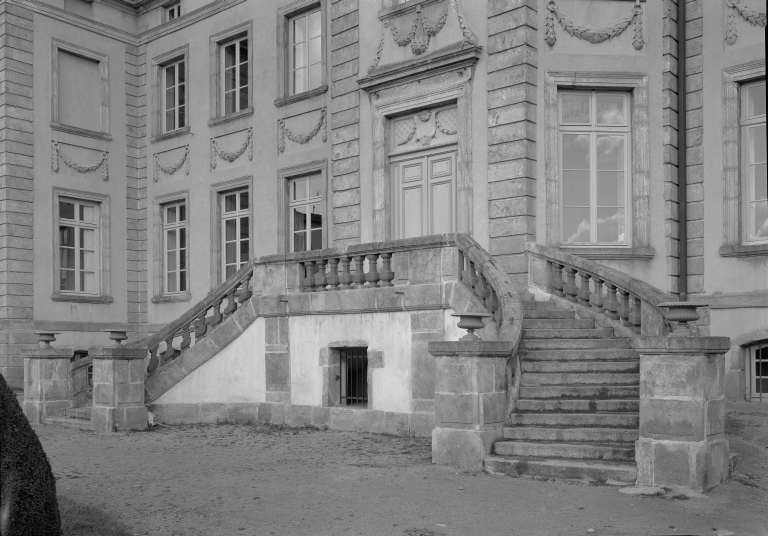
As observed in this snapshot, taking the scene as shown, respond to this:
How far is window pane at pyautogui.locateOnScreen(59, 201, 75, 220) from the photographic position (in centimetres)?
1828

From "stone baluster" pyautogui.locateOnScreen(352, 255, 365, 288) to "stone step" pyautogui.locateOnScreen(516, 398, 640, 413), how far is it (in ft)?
9.53

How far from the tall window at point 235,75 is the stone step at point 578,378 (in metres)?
10.4

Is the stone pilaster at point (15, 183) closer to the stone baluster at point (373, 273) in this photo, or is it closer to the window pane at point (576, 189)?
the stone baluster at point (373, 273)

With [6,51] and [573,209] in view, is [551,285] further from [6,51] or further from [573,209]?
[6,51]

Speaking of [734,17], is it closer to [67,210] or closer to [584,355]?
[584,355]

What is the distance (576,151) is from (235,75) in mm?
8060

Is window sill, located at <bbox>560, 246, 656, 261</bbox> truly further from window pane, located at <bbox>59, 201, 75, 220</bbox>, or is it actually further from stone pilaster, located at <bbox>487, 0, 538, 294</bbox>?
window pane, located at <bbox>59, 201, 75, 220</bbox>

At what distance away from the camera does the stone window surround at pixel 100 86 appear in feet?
59.2

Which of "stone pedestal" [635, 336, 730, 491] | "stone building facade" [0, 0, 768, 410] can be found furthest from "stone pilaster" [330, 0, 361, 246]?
"stone pedestal" [635, 336, 730, 491]

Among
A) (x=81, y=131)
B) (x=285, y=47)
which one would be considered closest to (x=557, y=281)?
(x=285, y=47)

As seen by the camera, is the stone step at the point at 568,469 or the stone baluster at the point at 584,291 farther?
the stone baluster at the point at 584,291

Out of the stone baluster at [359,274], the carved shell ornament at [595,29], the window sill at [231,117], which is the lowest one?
the stone baluster at [359,274]

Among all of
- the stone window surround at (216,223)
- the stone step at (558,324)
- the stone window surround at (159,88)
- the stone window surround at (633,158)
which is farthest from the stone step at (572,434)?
the stone window surround at (159,88)

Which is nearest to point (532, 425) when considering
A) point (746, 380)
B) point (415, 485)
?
point (415, 485)
